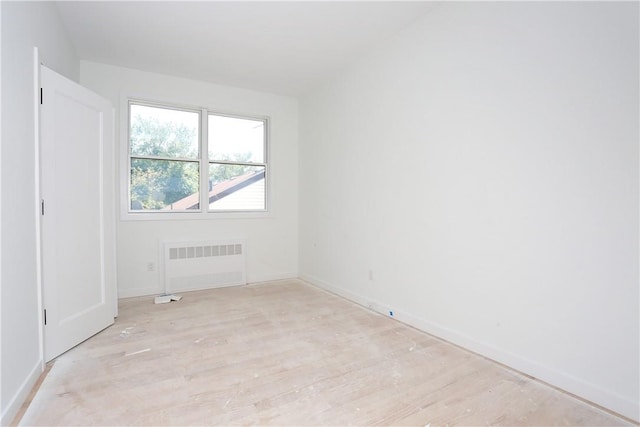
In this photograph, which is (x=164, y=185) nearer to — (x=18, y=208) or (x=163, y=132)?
(x=163, y=132)

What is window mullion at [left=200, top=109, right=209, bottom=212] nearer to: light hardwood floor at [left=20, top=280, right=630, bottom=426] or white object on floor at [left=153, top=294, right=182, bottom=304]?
white object on floor at [left=153, top=294, right=182, bottom=304]

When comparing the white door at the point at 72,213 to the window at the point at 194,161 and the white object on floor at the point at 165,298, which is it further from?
the window at the point at 194,161

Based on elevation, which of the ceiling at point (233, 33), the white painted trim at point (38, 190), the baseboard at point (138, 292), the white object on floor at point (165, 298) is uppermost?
the ceiling at point (233, 33)

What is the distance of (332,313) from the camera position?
3.28 metres

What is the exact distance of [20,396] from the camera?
175 cm

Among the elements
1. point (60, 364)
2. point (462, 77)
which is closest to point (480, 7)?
point (462, 77)

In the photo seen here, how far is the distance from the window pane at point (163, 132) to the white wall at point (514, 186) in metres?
2.28

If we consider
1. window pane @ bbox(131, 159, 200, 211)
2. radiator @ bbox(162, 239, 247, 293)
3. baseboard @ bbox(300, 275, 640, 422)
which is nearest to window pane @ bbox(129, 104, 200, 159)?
window pane @ bbox(131, 159, 200, 211)

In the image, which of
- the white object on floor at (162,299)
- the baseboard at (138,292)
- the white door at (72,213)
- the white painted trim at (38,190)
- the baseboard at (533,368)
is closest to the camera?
the baseboard at (533,368)

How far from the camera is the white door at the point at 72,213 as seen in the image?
2.24 m

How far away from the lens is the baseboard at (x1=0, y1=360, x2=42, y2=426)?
1.59 meters

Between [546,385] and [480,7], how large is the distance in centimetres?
254

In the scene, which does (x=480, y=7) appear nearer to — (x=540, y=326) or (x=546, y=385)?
(x=540, y=326)

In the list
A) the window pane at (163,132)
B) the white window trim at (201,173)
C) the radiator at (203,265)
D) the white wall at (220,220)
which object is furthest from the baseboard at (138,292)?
the window pane at (163,132)
